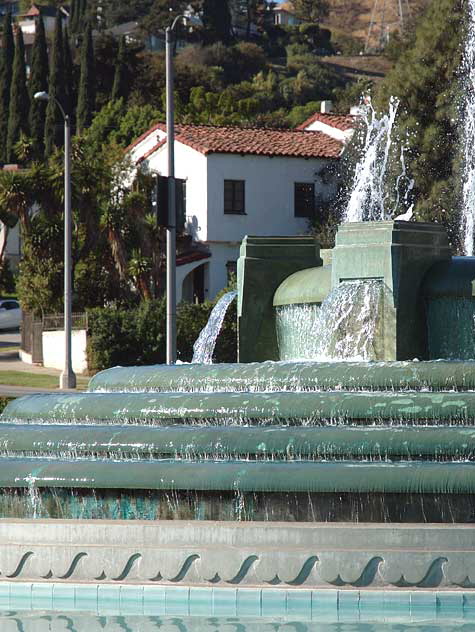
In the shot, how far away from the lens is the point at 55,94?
335ft

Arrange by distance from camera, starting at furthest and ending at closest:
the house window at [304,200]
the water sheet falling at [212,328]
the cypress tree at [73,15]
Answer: the cypress tree at [73,15], the house window at [304,200], the water sheet falling at [212,328]

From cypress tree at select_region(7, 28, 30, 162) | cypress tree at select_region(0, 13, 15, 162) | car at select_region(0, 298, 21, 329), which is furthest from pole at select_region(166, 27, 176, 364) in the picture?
cypress tree at select_region(0, 13, 15, 162)

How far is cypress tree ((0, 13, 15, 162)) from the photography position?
102637 millimetres

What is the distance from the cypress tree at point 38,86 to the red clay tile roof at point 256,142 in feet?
140

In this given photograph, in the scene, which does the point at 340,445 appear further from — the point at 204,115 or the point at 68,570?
the point at 204,115

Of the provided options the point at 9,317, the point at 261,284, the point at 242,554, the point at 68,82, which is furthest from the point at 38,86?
the point at 242,554

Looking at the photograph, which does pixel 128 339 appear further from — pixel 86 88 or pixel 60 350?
pixel 86 88

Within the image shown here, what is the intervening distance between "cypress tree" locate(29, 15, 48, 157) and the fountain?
86.5 meters

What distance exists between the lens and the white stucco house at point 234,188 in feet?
177

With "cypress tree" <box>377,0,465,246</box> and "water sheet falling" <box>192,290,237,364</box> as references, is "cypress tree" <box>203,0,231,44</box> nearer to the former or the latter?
"cypress tree" <box>377,0,465,246</box>

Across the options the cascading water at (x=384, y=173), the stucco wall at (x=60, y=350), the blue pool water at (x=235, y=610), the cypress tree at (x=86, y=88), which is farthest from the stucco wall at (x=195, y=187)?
the cypress tree at (x=86, y=88)

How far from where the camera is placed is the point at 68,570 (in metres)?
11.3

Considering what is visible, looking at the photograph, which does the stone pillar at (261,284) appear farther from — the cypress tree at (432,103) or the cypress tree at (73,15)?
the cypress tree at (73,15)

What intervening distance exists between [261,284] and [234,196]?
125 feet
